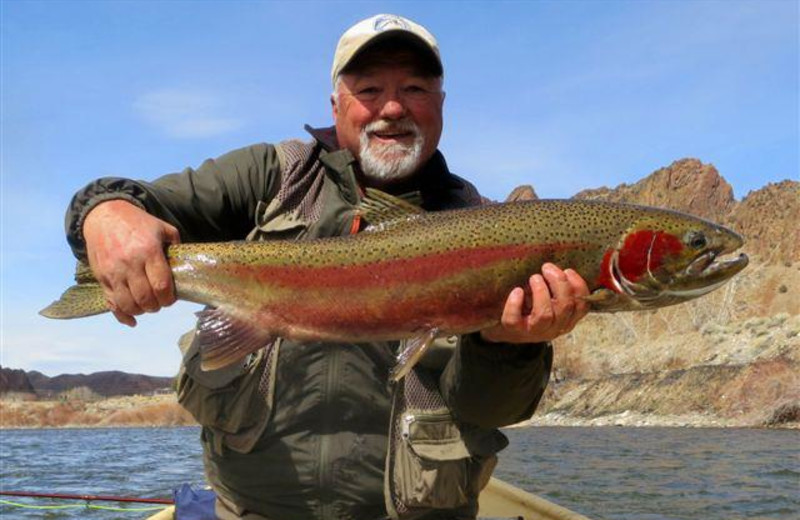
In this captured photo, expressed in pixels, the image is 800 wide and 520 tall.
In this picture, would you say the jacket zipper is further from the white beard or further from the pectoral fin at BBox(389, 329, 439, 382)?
the white beard

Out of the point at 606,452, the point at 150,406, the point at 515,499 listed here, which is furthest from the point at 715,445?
the point at 150,406

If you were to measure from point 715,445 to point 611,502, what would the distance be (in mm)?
10241

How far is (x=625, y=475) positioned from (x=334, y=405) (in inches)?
530

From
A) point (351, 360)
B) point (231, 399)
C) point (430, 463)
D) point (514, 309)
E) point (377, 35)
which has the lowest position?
point (430, 463)

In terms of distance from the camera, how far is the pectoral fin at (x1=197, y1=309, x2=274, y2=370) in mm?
2965

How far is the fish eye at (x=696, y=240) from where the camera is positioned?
→ 3.06 m

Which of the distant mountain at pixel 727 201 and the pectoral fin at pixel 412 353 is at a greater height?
the distant mountain at pixel 727 201

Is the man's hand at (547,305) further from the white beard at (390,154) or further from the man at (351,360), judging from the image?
the white beard at (390,154)

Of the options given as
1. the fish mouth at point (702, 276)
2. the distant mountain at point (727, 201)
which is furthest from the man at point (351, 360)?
the distant mountain at point (727, 201)

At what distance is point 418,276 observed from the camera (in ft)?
9.90

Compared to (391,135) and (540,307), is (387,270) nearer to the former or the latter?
(540,307)

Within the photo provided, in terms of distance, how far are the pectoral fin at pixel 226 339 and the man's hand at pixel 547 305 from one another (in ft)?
2.97

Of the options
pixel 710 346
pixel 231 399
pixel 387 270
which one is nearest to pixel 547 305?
pixel 387 270

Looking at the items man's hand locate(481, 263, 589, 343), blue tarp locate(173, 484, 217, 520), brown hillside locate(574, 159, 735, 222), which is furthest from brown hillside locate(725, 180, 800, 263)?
man's hand locate(481, 263, 589, 343)
